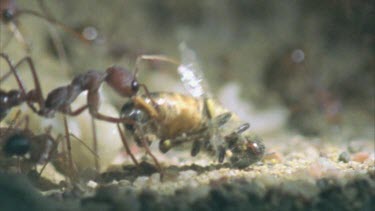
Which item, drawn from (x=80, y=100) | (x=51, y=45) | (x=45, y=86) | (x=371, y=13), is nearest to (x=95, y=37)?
(x=51, y=45)

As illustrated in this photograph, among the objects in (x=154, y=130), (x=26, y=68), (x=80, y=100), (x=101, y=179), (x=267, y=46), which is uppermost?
(x=267, y=46)

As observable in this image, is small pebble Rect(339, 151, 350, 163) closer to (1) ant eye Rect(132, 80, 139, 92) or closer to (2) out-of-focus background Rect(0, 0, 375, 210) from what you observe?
(2) out-of-focus background Rect(0, 0, 375, 210)

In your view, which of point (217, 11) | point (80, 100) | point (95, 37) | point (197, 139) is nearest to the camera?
point (197, 139)

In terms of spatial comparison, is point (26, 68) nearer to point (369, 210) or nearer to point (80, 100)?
point (80, 100)

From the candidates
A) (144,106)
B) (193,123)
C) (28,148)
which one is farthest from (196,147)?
(28,148)

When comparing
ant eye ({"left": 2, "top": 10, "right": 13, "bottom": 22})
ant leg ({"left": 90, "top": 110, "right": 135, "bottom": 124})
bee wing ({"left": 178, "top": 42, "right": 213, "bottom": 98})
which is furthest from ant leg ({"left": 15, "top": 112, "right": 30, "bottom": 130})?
ant eye ({"left": 2, "top": 10, "right": 13, "bottom": 22})

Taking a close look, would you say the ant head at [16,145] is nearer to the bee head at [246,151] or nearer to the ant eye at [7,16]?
the bee head at [246,151]

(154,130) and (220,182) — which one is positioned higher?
(154,130)
